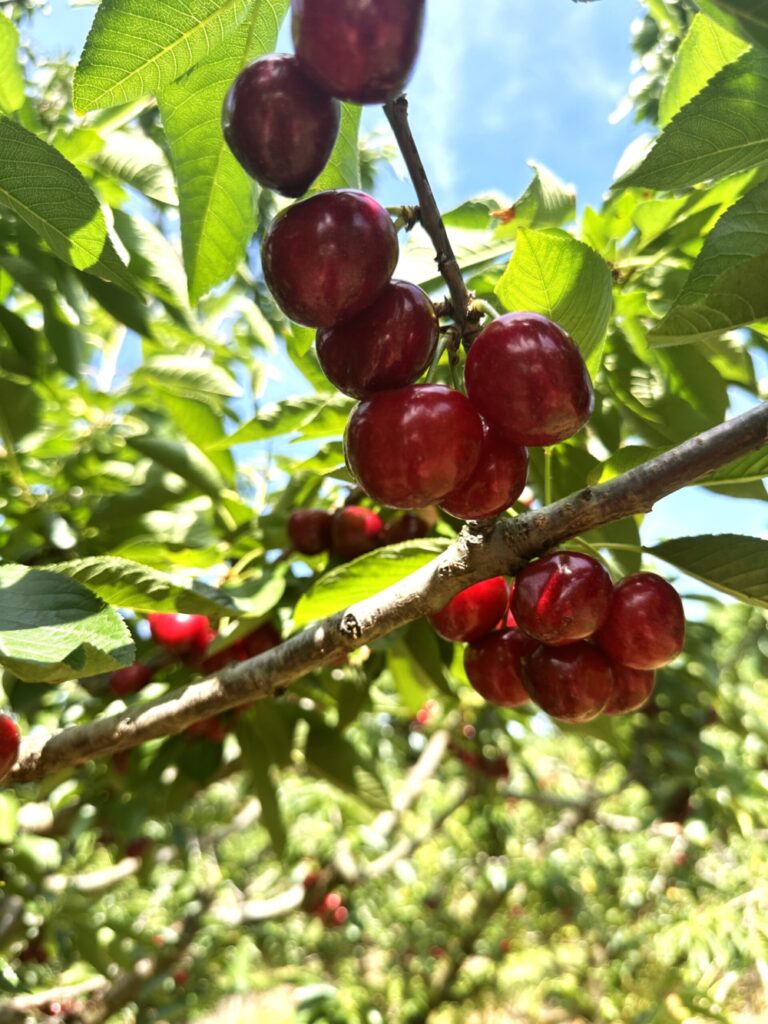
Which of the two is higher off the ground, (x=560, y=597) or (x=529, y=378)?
(x=529, y=378)

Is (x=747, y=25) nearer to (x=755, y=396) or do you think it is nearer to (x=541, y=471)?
(x=541, y=471)

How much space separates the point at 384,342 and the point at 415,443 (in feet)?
0.38

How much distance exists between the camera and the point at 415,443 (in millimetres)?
881

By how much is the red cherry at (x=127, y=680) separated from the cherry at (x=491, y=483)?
111 centimetres

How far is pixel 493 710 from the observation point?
3.42m

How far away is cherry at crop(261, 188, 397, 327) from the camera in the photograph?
825mm

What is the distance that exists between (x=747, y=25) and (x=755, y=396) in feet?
3.23

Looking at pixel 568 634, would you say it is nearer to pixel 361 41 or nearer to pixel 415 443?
pixel 415 443

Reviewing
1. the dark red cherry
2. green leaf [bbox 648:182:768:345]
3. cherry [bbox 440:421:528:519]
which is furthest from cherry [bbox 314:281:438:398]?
the dark red cherry

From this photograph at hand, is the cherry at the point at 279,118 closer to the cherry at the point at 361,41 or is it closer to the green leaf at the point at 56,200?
the cherry at the point at 361,41

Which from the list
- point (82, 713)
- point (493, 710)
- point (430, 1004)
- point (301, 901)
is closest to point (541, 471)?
point (82, 713)

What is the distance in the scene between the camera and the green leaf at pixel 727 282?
849mm

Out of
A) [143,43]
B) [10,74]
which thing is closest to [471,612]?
[143,43]

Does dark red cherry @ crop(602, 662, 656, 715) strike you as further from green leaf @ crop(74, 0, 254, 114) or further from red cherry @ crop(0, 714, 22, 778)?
green leaf @ crop(74, 0, 254, 114)
